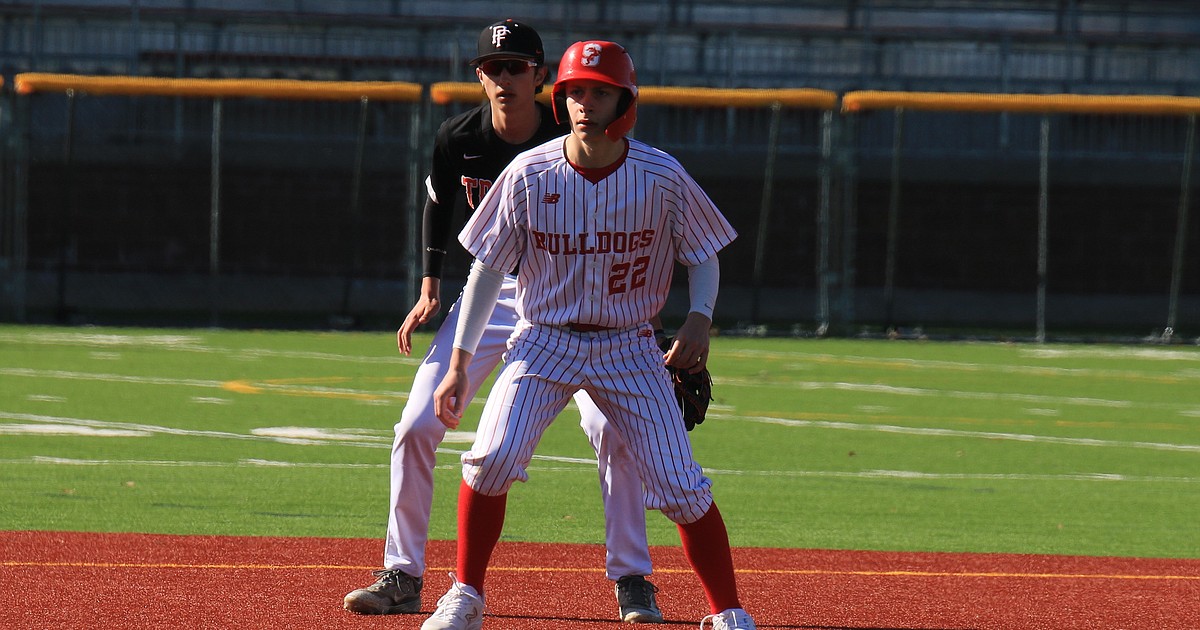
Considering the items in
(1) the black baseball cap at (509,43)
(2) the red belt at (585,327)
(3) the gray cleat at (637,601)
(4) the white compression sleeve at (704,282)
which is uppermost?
(1) the black baseball cap at (509,43)

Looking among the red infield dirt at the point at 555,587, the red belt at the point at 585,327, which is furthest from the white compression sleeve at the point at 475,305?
the red infield dirt at the point at 555,587

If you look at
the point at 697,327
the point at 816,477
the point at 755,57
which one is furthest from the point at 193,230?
the point at 697,327

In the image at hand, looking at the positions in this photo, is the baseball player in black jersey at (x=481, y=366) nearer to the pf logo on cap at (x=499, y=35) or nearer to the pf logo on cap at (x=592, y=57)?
the pf logo on cap at (x=499, y=35)

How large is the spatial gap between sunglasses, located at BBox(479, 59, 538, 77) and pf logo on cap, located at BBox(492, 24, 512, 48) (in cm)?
7

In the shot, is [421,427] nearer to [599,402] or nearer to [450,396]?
[450,396]

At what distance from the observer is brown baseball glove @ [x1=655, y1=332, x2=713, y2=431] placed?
18.5 ft

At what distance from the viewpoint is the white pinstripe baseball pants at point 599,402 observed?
5195 mm

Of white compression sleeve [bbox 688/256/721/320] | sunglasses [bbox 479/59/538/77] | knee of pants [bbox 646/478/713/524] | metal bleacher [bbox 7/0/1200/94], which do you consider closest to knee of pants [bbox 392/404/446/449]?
knee of pants [bbox 646/478/713/524]

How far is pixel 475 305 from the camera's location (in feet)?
17.6

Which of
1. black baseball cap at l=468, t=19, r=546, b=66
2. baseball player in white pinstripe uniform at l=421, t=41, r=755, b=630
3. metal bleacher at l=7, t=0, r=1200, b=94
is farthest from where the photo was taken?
metal bleacher at l=7, t=0, r=1200, b=94

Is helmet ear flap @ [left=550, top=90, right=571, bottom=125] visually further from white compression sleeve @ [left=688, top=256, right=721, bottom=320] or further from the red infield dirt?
the red infield dirt

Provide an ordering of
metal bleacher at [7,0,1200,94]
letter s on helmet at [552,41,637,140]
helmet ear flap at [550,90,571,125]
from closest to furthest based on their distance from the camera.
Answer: letter s on helmet at [552,41,637,140] → helmet ear flap at [550,90,571,125] → metal bleacher at [7,0,1200,94]

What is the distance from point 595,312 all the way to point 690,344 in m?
0.33

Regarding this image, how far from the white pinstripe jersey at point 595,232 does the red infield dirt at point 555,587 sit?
1183 mm
